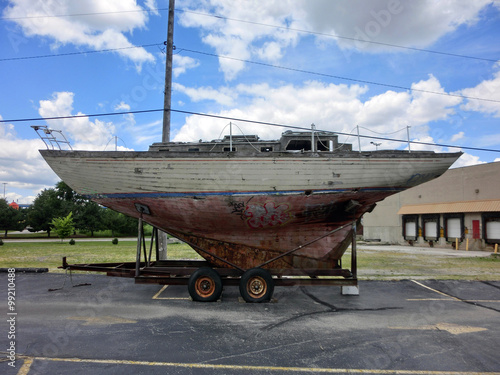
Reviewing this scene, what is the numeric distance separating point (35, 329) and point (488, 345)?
7.65 metres

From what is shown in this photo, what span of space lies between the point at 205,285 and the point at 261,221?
2088 mm

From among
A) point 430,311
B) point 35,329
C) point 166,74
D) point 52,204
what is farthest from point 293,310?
point 52,204

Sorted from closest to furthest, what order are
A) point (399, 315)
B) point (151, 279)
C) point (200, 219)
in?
point (399, 315), point (151, 279), point (200, 219)

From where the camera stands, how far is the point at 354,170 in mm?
7512

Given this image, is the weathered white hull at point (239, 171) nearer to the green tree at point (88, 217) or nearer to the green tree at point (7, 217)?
the green tree at point (88, 217)

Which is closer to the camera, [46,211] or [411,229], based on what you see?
[411,229]

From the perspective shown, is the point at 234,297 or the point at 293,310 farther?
the point at 234,297

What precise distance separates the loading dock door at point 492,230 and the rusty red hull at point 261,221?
21.8 metres

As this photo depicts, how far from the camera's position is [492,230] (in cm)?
2362

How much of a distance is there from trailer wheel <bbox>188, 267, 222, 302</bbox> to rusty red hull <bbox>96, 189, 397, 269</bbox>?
1.99 ft

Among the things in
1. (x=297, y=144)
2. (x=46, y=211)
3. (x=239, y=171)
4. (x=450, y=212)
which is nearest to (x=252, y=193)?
(x=239, y=171)

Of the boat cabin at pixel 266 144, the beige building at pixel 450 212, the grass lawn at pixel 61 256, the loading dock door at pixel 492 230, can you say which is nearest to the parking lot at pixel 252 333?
the boat cabin at pixel 266 144

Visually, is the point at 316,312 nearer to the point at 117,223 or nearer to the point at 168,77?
the point at 168,77

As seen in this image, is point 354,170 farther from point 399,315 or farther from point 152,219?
point 152,219
